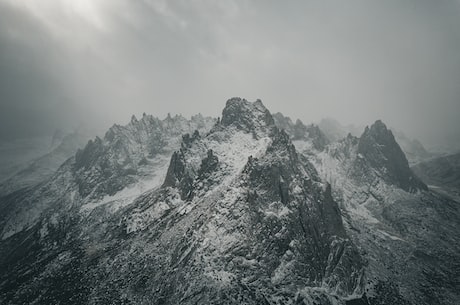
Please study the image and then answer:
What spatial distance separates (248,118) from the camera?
19075cm

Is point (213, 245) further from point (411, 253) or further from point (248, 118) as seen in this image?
point (411, 253)

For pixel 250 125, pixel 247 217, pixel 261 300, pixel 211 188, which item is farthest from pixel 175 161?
pixel 261 300

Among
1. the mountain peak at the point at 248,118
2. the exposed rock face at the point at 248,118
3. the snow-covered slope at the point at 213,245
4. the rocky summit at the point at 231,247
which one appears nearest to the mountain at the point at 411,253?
the rocky summit at the point at 231,247

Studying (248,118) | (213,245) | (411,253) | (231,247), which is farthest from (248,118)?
(411,253)

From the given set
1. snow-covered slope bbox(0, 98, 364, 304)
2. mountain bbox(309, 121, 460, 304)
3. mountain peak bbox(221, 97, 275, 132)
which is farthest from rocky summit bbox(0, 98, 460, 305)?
mountain peak bbox(221, 97, 275, 132)

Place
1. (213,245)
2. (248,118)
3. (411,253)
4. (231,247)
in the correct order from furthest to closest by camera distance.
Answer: (248,118)
(411,253)
(213,245)
(231,247)

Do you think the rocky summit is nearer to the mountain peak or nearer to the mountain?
the mountain

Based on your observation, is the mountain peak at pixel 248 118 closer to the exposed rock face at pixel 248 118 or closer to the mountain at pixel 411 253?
the exposed rock face at pixel 248 118

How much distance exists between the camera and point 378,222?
192500mm

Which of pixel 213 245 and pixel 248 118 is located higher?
pixel 248 118

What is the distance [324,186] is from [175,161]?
87634mm

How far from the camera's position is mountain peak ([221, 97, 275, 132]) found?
184 meters

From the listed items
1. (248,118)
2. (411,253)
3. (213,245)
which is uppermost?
(248,118)

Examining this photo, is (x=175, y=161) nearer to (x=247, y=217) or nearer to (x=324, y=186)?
(x=247, y=217)
